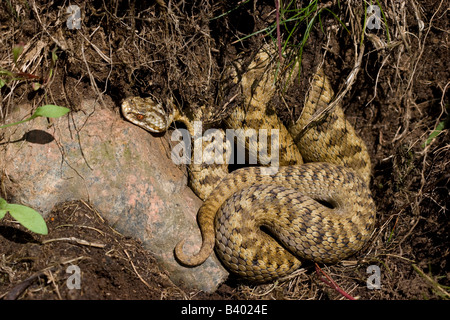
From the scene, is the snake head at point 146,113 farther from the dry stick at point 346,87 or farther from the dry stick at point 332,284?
the dry stick at point 332,284

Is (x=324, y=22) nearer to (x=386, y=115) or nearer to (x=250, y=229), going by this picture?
(x=386, y=115)

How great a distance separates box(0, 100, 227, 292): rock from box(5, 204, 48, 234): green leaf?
1.02 feet

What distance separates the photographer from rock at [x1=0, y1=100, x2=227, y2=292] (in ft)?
11.7

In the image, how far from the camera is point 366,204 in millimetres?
4156

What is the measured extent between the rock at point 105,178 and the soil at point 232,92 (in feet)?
0.38

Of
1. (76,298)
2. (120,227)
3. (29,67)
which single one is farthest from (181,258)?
(29,67)

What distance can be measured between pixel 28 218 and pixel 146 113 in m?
1.52

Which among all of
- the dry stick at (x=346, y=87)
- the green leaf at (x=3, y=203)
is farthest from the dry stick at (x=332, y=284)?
the green leaf at (x=3, y=203)

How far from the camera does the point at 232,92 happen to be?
4.30m

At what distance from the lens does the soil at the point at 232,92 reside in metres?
3.43

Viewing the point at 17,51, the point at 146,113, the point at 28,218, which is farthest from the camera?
the point at 146,113

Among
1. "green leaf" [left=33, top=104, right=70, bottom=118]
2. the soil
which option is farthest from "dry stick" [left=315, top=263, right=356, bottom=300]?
"green leaf" [left=33, top=104, right=70, bottom=118]

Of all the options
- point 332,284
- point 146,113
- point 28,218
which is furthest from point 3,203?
point 332,284

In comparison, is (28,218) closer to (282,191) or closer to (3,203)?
(3,203)
